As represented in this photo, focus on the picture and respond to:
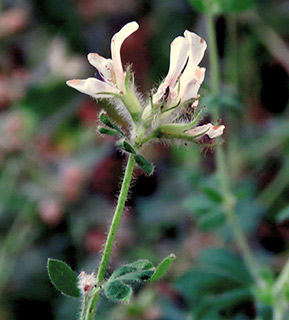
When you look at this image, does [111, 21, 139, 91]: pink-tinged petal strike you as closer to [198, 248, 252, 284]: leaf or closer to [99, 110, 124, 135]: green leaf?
[99, 110, 124, 135]: green leaf

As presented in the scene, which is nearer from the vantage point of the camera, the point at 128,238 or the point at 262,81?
the point at 128,238

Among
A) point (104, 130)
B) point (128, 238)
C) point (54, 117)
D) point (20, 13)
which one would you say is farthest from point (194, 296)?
point (20, 13)

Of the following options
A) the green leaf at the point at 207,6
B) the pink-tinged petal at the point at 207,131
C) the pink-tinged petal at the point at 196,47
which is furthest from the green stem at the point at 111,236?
the green leaf at the point at 207,6

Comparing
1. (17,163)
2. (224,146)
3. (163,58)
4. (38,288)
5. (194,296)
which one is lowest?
(194,296)

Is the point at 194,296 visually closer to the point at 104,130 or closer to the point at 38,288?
the point at 38,288

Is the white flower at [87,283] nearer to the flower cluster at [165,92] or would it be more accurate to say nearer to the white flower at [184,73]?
the flower cluster at [165,92]

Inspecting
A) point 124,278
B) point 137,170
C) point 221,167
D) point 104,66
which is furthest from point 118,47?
point 137,170
